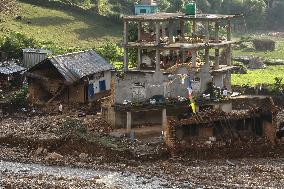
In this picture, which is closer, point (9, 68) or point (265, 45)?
point (9, 68)

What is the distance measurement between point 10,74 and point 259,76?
28.5 meters

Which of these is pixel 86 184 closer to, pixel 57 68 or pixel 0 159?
pixel 0 159

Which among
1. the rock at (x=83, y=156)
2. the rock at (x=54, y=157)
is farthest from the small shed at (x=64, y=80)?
the rock at (x=83, y=156)

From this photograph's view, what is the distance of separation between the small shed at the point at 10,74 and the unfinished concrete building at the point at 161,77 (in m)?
13.0

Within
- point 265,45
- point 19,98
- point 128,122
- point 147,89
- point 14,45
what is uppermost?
point 14,45

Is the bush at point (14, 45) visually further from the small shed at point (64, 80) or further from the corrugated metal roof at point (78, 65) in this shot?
the corrugated metal roof at point (78, 65)

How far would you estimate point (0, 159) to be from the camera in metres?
43.9

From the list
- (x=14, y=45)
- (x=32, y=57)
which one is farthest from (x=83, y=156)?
(x=14, y=45)

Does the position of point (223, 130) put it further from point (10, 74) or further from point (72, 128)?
point (10, 74)

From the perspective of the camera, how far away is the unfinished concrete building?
46.6 metres

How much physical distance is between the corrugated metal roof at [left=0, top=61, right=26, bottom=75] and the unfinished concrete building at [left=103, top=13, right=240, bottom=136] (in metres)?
12.9

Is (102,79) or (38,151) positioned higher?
(102,79)

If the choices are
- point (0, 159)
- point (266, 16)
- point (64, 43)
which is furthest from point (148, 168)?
point (266, 16)

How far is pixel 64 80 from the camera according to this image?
184 feet
